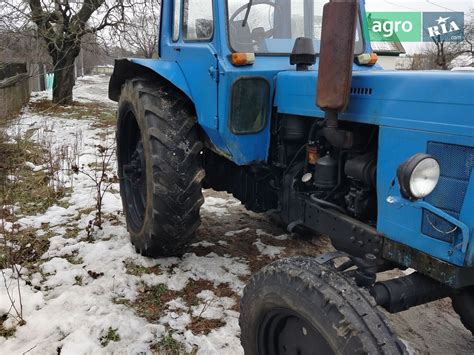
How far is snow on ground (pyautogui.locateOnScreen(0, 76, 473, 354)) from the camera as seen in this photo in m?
2.75

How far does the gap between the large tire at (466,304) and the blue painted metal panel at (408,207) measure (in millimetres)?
563

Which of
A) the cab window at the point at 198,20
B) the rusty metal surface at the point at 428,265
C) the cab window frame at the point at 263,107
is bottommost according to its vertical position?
the rusty metal surface at the point at 428,265

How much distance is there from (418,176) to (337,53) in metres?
0.60

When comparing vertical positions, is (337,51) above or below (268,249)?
above

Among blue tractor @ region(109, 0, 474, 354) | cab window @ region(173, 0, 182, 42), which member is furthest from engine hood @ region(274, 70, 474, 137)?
cab window @ region(173, 0, 182, 42)

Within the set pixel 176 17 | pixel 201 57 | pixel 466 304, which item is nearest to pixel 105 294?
pixel 201 57

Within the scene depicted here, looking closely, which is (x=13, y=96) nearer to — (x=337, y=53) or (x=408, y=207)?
(x=337, y=53)

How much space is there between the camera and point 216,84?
2.93 meters

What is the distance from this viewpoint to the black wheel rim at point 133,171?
393cm

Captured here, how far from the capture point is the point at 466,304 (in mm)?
2381

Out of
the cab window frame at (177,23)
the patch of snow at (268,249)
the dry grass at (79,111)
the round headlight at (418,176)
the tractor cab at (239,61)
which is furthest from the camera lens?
the dry grass at (79,111)

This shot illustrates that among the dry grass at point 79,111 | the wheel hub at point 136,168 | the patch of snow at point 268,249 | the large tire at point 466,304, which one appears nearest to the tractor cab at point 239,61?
the wheel hub at point 136,168

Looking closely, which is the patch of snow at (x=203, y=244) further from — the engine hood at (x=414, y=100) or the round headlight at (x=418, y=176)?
the round headlight at (x=418, y=176)

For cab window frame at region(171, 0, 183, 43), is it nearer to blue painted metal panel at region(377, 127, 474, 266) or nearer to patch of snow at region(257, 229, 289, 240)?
patch of snow at region(257, 229, 289, 240)
